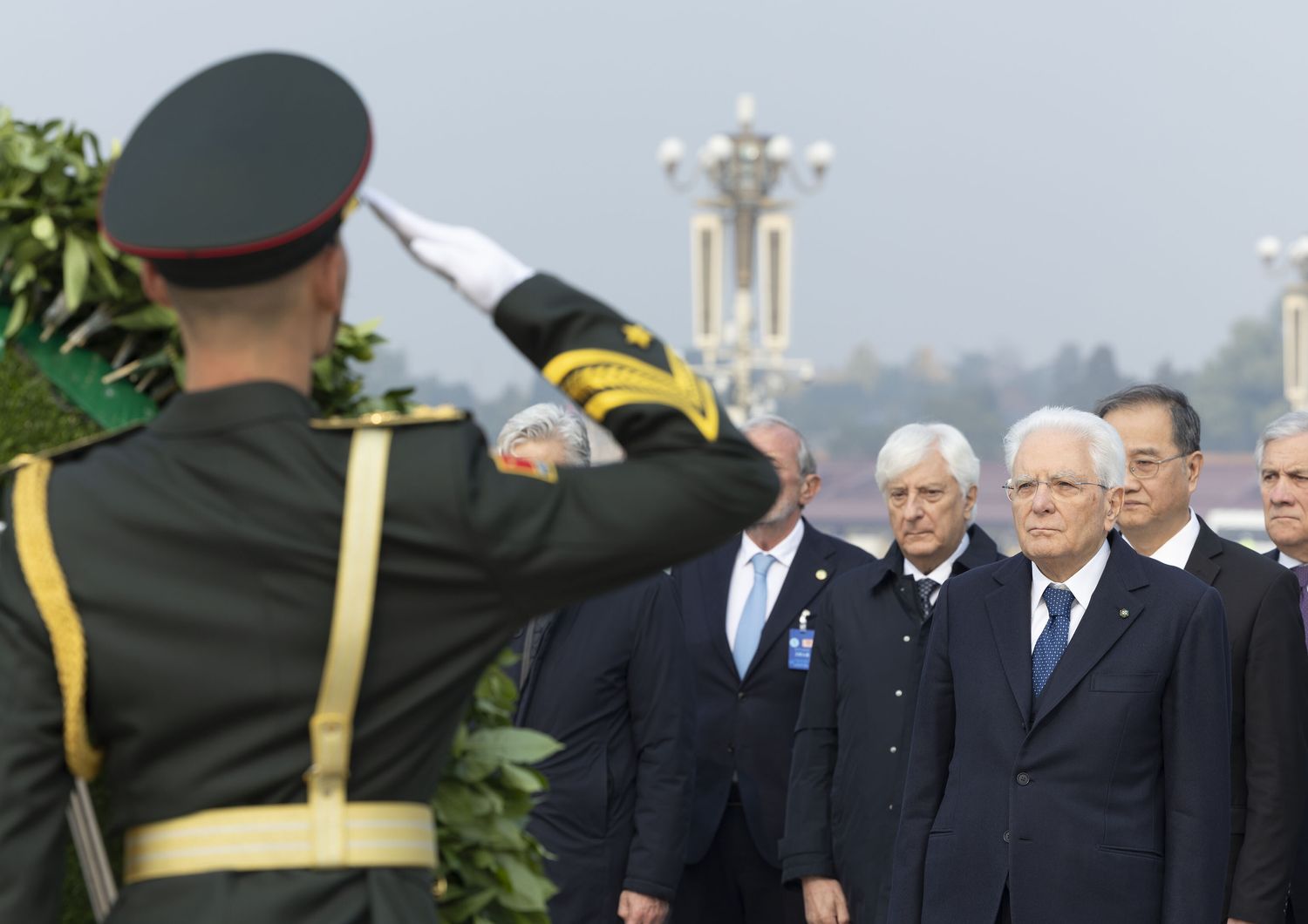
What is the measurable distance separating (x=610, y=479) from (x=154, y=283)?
1.78ft

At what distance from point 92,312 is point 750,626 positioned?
396 cm

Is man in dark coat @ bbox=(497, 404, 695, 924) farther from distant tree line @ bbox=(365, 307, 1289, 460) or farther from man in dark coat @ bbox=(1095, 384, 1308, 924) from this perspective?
distant tree line @ bbox=(365, 307, 1289, 460)

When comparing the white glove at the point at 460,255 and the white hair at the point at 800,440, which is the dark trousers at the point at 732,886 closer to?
the white hair at the point at 800,440

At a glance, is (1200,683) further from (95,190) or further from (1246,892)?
(95,190)

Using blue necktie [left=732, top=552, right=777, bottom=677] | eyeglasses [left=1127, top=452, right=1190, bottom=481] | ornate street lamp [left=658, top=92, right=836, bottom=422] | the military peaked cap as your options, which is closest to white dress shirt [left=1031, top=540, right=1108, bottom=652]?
eyeglasses [left=1127, top=452, right=1190, bottom=481]

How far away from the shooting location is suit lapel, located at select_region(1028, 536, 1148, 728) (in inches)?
173

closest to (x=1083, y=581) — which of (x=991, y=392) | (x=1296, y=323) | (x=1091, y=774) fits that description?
(x=1091, y=774)

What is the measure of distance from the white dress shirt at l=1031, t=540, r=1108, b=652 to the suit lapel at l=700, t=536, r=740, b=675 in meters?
1.77

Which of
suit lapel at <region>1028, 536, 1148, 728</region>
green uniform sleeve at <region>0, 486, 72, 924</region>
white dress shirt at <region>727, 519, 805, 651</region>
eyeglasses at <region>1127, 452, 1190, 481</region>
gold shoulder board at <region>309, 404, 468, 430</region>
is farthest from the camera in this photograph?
white dress shirt at <region>727, 519, 805, 651</region>

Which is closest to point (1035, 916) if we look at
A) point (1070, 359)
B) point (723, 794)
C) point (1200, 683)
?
point (1200, 683)

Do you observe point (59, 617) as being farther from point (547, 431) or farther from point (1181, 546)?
point (1181, 546)

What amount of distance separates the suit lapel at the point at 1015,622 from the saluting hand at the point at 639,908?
1450 mm

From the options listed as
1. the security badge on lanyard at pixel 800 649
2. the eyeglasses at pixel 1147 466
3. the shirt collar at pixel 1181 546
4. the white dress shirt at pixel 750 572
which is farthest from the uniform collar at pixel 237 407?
the white dress shirt at pixel 750 572

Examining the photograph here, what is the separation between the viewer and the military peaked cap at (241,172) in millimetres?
2012
